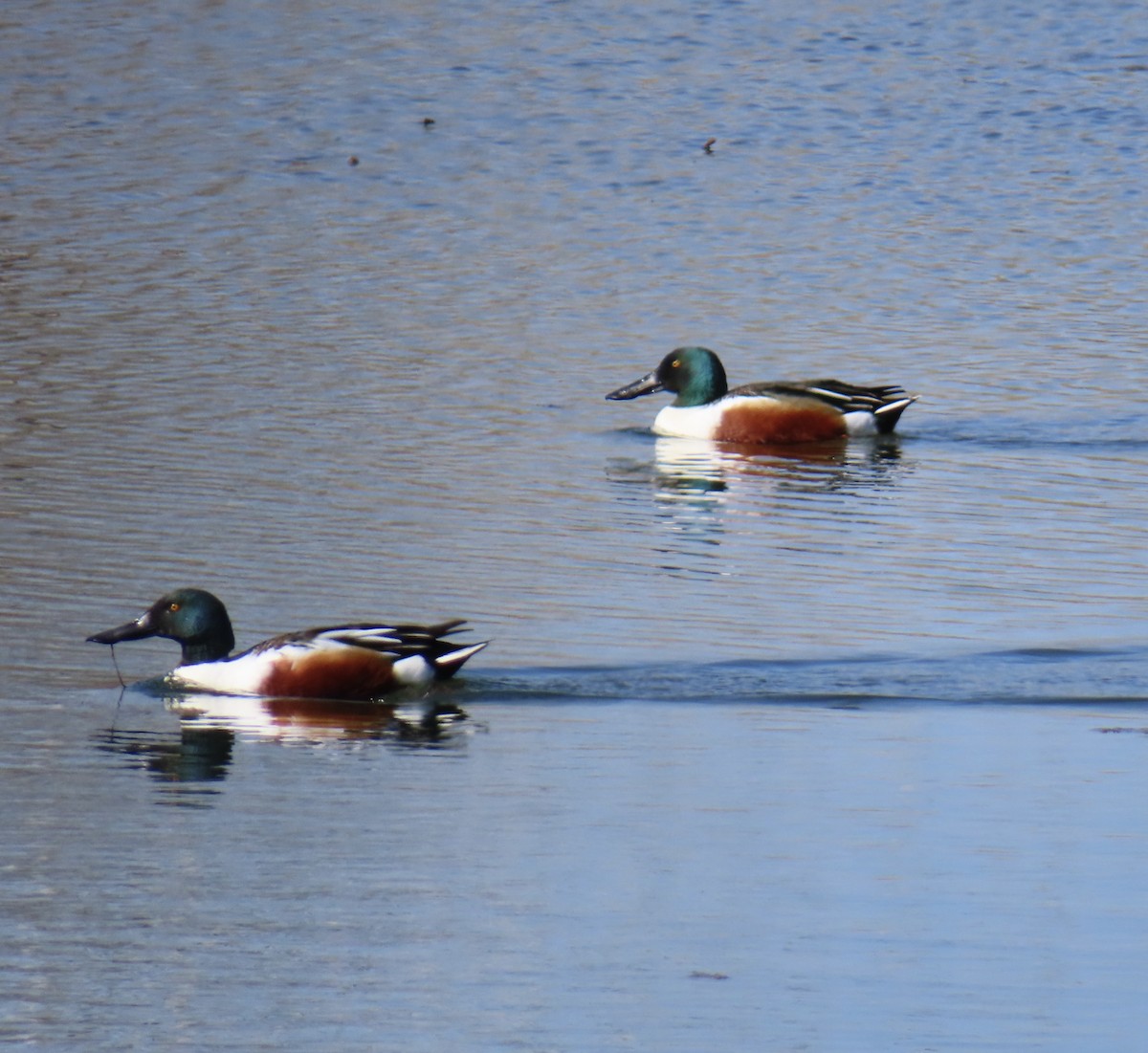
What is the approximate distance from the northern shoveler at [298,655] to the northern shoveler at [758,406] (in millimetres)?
7501

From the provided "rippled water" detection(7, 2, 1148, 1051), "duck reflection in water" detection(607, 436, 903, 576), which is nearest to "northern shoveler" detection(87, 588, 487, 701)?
"rippled water" detection(7, 2, 1148, 1051)

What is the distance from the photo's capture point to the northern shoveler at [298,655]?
431 inches

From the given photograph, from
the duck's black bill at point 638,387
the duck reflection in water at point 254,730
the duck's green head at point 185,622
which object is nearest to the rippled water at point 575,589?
the duck reflection in water at point 254,730

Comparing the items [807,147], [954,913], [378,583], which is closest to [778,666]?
[378,583]

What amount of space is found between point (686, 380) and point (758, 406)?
0.71m

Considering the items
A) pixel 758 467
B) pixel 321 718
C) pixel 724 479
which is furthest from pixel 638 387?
pixel 321 718

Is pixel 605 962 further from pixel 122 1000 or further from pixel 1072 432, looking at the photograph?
pixel 1072 432

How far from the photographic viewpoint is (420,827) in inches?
345

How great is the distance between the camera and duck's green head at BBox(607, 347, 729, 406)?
18953 mm

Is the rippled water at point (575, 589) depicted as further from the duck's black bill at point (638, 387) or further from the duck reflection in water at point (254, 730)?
the duck's black bill at point (638, 387)

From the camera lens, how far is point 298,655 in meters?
10.9

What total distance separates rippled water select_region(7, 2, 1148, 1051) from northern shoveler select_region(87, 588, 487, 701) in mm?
185

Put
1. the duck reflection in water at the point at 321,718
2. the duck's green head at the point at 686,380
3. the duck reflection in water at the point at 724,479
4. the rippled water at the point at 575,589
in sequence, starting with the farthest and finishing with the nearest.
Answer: the duck's green head at the point at 686,380 → the duck reflection in water at the point at 724,479 → the duck reflection in water at the point at 321,718 → the rippled water at the point at 575,589

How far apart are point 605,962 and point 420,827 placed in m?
1.53
